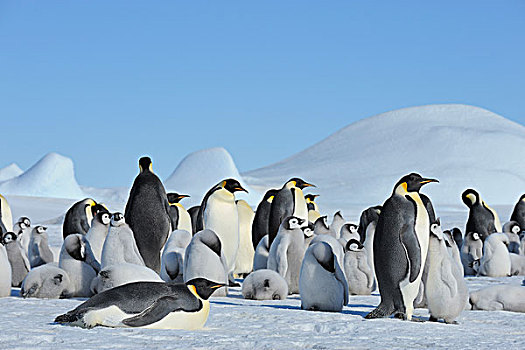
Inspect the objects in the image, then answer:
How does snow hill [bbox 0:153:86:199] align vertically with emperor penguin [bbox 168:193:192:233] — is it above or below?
above

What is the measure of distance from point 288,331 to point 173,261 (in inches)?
95.6

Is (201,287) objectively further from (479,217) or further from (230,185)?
(479,217)

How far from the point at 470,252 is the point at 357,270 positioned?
3.95 metres

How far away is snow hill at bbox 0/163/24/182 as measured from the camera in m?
41.9

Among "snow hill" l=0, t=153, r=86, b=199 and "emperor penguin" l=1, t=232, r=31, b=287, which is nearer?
"emperor penguin" l=1, t=232, r=31, b=287

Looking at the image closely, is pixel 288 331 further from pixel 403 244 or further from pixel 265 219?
pixel 265 219

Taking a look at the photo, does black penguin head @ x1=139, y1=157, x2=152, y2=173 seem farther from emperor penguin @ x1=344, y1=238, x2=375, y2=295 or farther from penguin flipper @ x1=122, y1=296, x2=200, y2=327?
penguin flipper @ x1=122, y1=296, x2=200, y2=327

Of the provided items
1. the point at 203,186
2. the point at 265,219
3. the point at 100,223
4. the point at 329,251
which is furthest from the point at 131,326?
the point at 203,186

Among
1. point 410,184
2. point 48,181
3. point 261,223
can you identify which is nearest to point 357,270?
point 410,184

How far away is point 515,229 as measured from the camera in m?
11.9

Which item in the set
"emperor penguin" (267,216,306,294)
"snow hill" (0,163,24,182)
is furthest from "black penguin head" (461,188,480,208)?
"snow hill" (0,163,24,182)

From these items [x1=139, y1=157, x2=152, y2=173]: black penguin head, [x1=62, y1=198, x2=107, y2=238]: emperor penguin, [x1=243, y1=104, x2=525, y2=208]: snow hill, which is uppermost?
[x1=243, y1=104, x2=525, y2=208]: snow hill

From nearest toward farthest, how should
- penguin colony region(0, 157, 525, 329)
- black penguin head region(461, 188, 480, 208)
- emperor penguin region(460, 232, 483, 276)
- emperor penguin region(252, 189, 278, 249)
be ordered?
penguin colony region(0, 157, 525, 329), emperor penguin region(460, 232, 483, 276), emperor penguin region(252, 189, 278, 249), black penguin head region(461, 188, 480, 208)

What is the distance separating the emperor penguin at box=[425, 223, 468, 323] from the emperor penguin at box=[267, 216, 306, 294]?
1.87 meters
